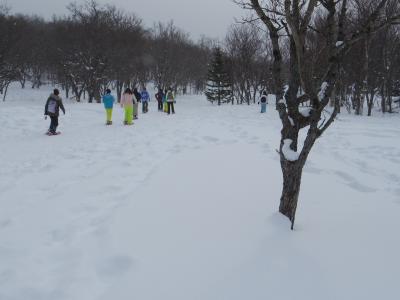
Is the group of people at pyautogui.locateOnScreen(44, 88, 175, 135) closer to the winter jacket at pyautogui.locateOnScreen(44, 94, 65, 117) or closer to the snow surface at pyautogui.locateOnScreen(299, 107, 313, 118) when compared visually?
the winter jacket at pyautogui.locateOnScreen(44, 94, 65, 117)

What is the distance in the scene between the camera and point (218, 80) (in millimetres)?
38906

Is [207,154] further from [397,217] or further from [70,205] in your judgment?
[397,217]

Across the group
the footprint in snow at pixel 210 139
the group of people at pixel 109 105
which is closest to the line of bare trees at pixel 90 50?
the group of people at pixel 109 105

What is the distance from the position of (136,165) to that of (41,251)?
143 inches

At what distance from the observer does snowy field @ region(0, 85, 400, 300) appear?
2.83m

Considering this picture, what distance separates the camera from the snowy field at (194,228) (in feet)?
9.30

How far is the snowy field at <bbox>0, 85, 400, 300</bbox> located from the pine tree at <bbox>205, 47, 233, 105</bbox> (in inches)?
1234

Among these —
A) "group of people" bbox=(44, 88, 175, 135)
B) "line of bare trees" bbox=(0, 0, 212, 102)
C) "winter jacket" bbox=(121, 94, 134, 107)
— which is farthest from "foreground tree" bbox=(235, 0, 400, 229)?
"line of bare trees" bbox=(0, 0, 212, 102)

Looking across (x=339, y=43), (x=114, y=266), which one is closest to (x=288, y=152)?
(x=339, y=43)

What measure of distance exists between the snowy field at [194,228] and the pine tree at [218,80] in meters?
31.3

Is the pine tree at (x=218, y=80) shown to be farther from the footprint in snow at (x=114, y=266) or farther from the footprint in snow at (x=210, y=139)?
the footprint in snow at (x=114, y=266)

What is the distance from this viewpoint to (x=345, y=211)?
177 inches

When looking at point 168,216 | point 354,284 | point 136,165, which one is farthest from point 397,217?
point 136,165

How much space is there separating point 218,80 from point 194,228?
36234 millimetres
